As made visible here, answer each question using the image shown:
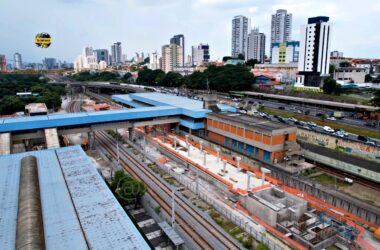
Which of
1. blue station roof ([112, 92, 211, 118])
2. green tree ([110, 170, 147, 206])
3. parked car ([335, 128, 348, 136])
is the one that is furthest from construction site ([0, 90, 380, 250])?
parked car ([335, 128, 348, 136])

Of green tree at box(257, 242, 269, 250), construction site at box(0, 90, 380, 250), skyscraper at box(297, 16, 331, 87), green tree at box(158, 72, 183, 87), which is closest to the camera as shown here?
green tree at box(257, 242, 269, 250)

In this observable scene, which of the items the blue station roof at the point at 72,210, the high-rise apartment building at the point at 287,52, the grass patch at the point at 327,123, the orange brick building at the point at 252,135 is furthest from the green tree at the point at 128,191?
the high-rise apartment building at the point at 287,52

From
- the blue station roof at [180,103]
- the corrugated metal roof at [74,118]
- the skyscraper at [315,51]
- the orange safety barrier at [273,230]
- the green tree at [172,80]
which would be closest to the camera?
the orange safety barrier at [273,230]

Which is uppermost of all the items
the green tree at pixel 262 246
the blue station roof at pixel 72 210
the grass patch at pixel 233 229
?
the blue station roof at pixel 72 210

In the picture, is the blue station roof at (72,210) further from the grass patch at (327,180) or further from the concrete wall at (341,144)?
→ the concrete wall at (341,144)

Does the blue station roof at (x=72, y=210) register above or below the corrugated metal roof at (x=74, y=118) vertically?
below

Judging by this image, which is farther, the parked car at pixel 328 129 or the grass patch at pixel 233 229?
the parked car at pixel 328 129

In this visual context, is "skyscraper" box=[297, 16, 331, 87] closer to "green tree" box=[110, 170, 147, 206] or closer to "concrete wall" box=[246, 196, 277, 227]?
"concrete wall" box=[246, 196, 277, 227]
